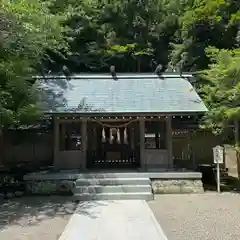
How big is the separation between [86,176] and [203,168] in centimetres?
535

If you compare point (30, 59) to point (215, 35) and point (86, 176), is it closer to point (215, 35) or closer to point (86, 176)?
point (86, 176)

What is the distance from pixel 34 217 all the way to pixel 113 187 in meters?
3.67

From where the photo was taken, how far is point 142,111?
1345 cm

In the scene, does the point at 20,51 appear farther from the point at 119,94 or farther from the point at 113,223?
the point at 113,223

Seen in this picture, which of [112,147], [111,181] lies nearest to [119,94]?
[112,147]

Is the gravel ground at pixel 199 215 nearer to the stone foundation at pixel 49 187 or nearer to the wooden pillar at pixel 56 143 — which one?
the stone foundation at pixel 49 187

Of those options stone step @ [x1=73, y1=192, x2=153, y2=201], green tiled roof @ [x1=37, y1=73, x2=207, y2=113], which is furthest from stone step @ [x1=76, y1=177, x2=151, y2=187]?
green tiled roof @ [x1=37, y1=73, x2=207, y2=113]

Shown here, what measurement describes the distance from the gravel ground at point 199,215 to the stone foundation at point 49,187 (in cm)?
318

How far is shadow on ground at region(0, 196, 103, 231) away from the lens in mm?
8508

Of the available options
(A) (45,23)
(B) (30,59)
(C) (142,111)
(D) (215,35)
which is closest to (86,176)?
(C) (142,111)

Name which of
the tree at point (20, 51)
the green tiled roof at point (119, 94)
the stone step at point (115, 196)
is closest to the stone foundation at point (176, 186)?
the stone step at point (115, 196)

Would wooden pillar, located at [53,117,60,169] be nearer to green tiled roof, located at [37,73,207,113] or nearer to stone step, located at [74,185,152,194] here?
green tiled roof, located at [37,73,207,113]

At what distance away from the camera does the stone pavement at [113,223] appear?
695 cm

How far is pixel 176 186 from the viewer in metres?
12.7
